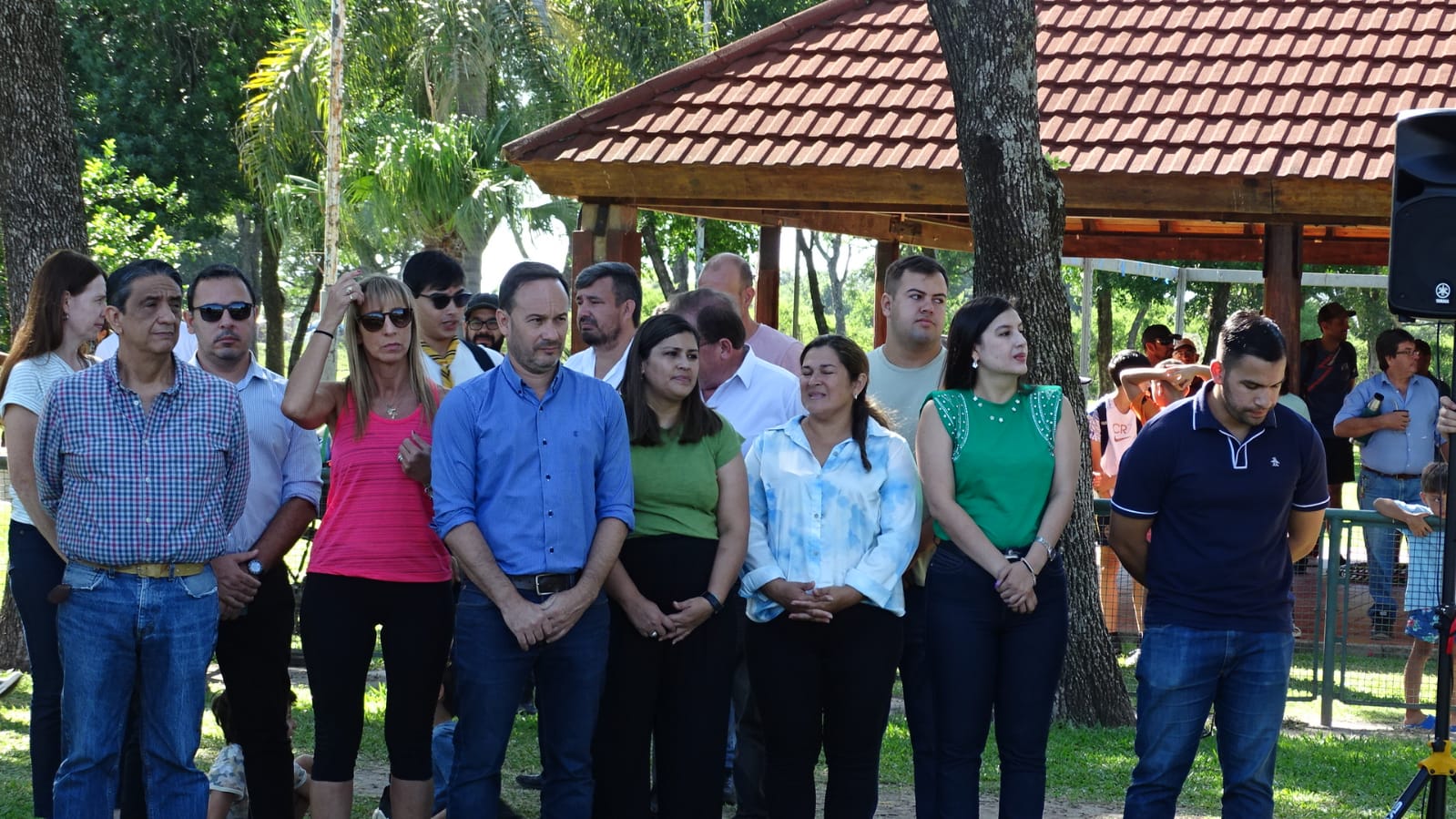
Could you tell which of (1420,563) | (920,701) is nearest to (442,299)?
(920,701)

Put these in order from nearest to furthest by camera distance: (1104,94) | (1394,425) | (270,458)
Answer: (270,458)
(1104,94)
(1394,425)

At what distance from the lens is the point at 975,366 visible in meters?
4.83

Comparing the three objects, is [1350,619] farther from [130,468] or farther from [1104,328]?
[1104,328]

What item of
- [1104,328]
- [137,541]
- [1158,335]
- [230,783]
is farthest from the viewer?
[1104,328]

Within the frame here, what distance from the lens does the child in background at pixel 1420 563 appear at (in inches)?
296

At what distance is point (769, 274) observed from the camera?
493 inches

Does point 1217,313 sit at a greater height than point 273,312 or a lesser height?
greater

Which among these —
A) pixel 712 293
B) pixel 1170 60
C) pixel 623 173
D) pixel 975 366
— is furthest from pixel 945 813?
pixel 1170 60

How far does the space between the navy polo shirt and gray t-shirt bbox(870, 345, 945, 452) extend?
1004 millimetres

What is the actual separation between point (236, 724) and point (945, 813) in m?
2.28

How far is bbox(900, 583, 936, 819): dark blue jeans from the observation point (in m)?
4.89

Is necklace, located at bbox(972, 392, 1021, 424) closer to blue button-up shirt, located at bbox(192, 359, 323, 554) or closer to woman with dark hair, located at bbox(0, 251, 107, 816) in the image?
blue button-up shirt, located at bbox(192, 359, 323, 554)

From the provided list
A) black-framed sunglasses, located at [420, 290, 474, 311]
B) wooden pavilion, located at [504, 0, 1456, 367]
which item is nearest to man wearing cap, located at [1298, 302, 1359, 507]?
wooden pavilion, located at [504, 0, 1456, 367]

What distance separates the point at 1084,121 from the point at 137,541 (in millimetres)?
6996
